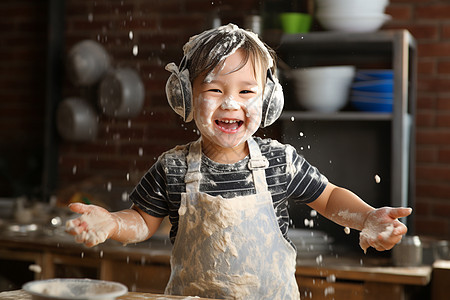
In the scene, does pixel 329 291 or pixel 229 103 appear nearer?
pixel 229 103

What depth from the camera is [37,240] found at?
1.91 meters

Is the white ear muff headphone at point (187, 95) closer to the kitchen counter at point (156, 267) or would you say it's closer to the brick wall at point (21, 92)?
the kitchen counter at point (156, 267)

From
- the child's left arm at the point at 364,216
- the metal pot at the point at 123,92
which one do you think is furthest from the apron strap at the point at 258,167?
the metal pot at the point at 123,92

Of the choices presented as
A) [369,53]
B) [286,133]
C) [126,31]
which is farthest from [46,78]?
[286,133]

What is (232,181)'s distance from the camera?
1.03 metres

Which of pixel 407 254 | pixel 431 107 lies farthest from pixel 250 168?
pixel 431 107

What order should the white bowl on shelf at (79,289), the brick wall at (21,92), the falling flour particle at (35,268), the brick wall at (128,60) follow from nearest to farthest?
the white bowl on shelf at (79,289) → the falling flour particle at (35,268) → the brick wall at (128,60) → the brick wall at (21,92)

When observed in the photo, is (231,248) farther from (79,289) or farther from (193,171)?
(79,289)

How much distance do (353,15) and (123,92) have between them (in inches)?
37.4

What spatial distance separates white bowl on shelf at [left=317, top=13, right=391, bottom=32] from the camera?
1.81 m

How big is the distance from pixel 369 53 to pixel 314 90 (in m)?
0.30

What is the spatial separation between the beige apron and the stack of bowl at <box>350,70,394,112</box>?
2.75ft

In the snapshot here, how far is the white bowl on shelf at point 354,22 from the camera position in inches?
71.2

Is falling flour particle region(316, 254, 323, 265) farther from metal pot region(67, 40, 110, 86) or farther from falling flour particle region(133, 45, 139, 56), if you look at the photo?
metal pot region(67, 40, 110, 86)
